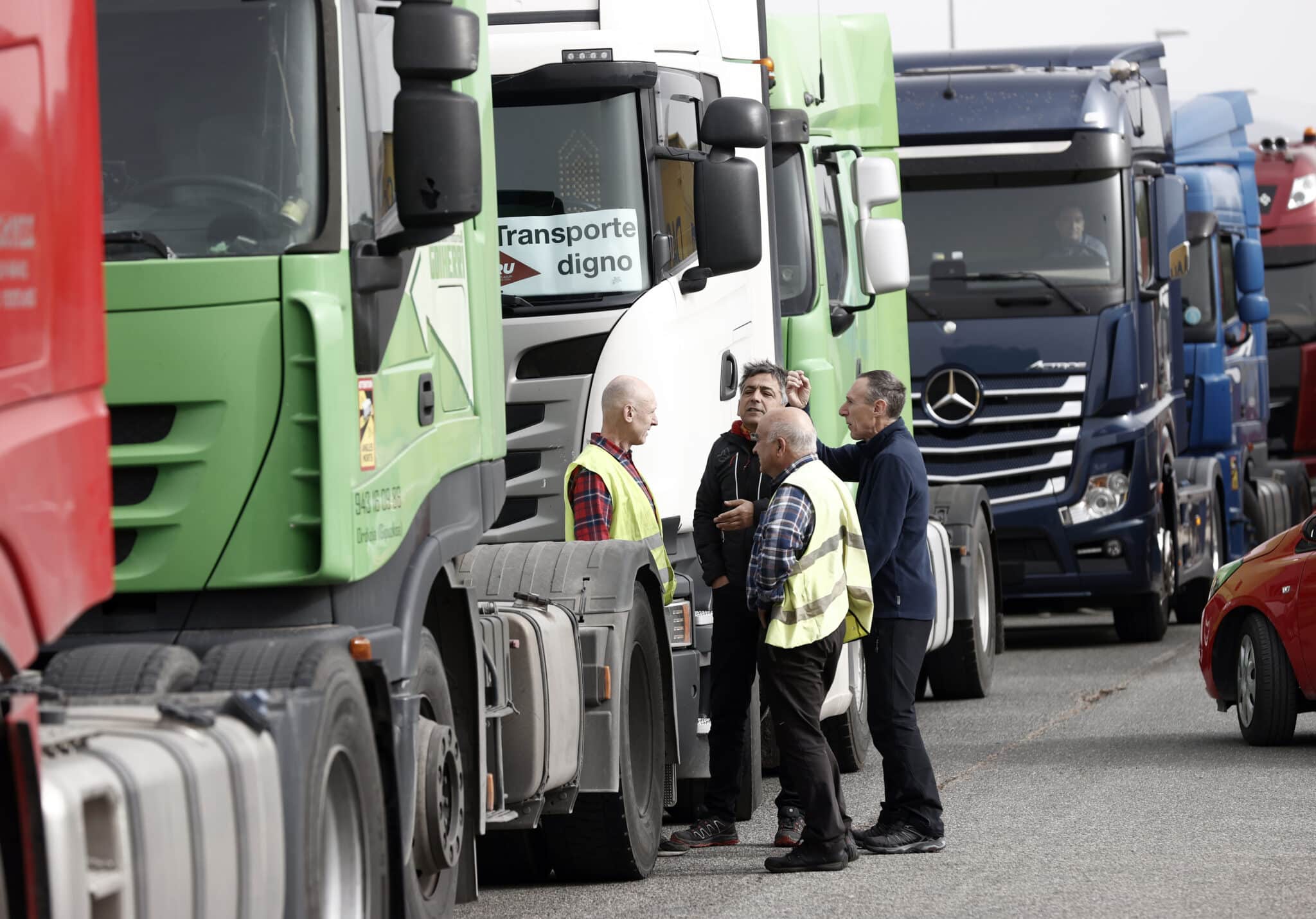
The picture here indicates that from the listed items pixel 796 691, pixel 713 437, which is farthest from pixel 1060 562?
pixel 796 691

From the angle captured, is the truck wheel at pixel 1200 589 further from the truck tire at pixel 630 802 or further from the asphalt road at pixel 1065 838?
the truck tire at pixel 630 802

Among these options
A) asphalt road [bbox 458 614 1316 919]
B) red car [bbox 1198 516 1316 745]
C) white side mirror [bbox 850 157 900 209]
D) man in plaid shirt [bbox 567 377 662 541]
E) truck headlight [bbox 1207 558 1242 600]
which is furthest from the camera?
white side mirror [bbox 850 157 900 209]

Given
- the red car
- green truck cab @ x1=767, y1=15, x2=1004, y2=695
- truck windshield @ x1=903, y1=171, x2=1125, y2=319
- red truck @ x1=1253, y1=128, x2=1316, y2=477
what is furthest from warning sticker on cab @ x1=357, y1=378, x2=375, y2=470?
red truck @ x1=1253, y1=128, x2=1316, y2=477

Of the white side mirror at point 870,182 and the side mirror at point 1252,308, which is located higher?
the white side mirror at point 870,182

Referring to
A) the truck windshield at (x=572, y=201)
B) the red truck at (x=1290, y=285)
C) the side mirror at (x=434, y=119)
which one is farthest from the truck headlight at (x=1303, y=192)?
the side mirror at (x=434, y=119)

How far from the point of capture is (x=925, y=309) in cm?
1731

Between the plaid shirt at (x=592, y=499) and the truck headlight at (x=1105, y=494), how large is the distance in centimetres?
885

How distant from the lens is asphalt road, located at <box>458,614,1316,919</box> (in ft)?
27.0

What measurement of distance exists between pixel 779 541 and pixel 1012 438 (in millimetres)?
9118

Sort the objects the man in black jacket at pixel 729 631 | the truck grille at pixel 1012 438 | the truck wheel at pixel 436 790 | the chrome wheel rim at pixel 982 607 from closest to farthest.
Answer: the truck wheel at pixel 436 790
the man in black jacket at pixel 729 631
the chrome wheel rim at pixel 982 607
the truck grille at pixel 1012 438

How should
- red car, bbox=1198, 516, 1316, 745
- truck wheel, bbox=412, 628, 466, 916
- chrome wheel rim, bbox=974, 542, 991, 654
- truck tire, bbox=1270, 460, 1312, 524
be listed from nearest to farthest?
truck wheel, bbox=412, 628, 466, 916, red car, bbox=1198, 516, 1316, 745, chrome wheel rim, bbox=974, 542, 991, 654, truck tire, bbox=1270, 460, 1312, 524

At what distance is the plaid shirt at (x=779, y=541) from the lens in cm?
883

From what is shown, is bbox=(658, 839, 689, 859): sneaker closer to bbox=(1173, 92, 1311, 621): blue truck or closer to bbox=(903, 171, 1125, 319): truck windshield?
bbox=(903, 171, 1125, 319): truck windshield

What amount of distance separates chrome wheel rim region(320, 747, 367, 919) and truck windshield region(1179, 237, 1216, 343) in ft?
53.8
